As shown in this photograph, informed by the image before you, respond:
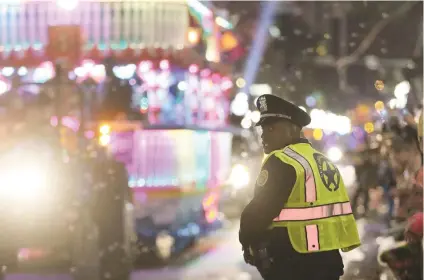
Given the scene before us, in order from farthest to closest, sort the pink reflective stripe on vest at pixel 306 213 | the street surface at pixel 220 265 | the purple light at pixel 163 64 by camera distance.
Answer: the purple light at pixel 163 64 < the street surface at pixel 220 265 < the pink reflective stripe on vest at pixel 306 213

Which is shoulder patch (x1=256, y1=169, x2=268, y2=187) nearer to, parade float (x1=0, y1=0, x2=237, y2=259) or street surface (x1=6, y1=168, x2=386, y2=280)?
street surface (x1=6, y1=168, x2=386, y2=280)

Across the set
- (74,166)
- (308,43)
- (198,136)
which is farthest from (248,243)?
(308,43)

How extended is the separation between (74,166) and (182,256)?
203cm

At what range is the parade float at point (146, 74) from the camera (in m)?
8.10

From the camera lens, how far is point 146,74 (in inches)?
318

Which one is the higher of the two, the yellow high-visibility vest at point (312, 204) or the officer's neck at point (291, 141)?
the officer's neck at point (291, 141)

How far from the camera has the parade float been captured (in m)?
8.10

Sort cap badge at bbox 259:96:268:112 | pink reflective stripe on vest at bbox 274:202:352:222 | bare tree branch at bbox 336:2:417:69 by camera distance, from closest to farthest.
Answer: pink reflective stripe on vest at bbox 274:202:352:222, cap badge at bbox 259:96:268:112, bare tree branch at bbox 336:2:417:69

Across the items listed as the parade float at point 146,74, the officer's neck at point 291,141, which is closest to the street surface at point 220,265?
the parade float at point 146,74

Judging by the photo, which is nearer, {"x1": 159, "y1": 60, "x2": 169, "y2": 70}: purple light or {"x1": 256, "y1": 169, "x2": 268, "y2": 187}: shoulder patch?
{"x1": 256, "y1": 169, "x2": 268, "y2": 187}: shoulder patch

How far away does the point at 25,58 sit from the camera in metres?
8.74

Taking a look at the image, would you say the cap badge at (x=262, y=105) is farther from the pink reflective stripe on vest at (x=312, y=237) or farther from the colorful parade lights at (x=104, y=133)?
the colorful parade lights at (x=104, y=133)

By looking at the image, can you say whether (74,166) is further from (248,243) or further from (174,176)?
(248,243)

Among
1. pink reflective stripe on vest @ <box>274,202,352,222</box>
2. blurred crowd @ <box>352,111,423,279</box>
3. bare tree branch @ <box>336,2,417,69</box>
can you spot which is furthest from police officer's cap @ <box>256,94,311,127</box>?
bare tree branch @ <box>336,2,417,69</box>
